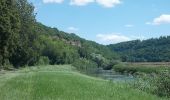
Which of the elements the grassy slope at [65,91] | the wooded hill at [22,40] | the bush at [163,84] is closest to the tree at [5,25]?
the wooded hill at [22,40]

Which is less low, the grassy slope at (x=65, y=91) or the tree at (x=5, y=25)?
the tree at (x=5, y=25)

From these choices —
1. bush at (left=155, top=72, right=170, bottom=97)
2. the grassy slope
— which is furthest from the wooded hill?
bush at (left=155, top=72, right=170, bottom=97)

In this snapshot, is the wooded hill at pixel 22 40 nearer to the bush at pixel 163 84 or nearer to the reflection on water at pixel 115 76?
the reflection on water at pixel 115 76

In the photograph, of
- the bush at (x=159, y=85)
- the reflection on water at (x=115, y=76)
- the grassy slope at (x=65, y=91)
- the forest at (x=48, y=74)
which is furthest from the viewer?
the reflection on water at (x=115, y=76)

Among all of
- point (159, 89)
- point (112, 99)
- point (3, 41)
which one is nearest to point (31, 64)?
point (3, 41)

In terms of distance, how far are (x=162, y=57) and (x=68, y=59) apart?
36.3 metres

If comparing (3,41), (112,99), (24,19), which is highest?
(24,19)

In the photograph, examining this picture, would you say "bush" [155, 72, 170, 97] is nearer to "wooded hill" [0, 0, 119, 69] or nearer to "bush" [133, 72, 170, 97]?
"bush" [133, 72, 170, 97]

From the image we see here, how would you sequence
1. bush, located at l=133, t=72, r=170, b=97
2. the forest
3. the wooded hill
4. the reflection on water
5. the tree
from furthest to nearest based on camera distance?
the reflection on water
the wooded hill
the tree
bush, located at l=133, t=72, r=170, b=97
the forest

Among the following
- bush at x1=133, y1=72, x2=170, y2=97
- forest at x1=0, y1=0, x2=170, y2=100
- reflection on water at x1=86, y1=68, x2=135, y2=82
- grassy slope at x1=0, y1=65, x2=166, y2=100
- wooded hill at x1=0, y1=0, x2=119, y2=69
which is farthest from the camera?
reflection on water at x1=86, y1=68, x2=135, y2=82

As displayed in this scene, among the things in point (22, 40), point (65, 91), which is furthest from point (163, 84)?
point (22, 40)

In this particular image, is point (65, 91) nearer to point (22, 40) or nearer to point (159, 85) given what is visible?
point (159, 85)

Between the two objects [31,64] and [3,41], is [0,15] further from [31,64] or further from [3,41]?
[31,64]

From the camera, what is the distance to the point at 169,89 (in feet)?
103
